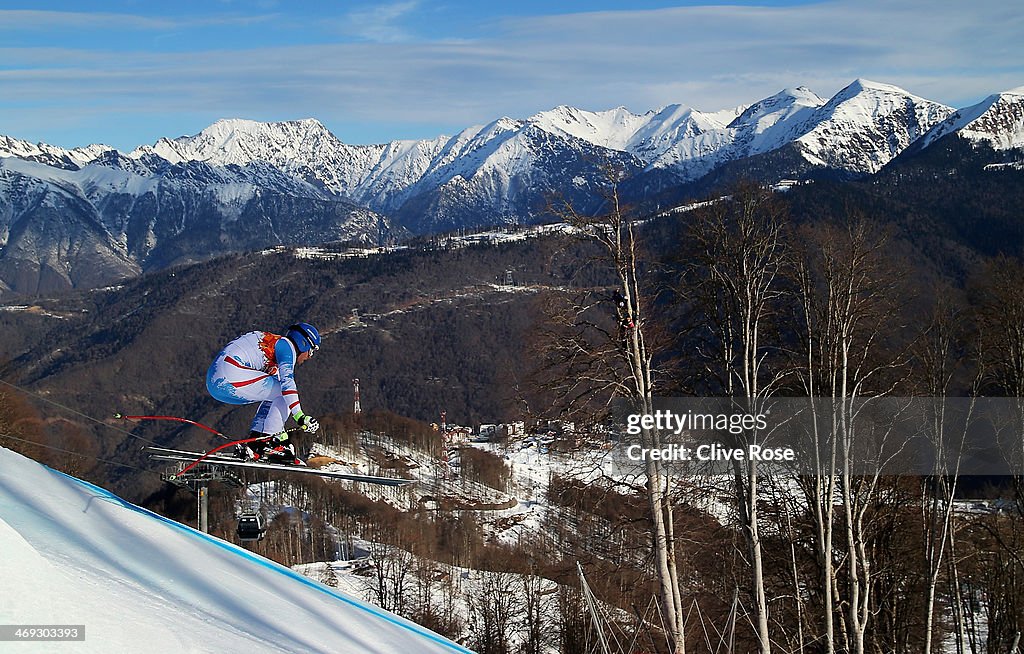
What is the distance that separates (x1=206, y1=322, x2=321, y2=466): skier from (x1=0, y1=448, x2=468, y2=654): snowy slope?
1304mm

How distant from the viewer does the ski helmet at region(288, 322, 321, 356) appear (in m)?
6.30

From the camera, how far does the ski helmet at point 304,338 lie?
6.30 metres

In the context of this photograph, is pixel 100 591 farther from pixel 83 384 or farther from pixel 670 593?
pixel 83 384

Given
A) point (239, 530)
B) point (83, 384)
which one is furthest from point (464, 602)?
point (83, 384)

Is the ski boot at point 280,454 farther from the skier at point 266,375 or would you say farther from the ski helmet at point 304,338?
the ski helmet at point 304,338

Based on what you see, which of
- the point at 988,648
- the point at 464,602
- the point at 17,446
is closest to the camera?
the point at 988,648

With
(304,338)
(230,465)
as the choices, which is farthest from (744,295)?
(304,338)

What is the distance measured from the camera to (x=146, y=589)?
5.93m

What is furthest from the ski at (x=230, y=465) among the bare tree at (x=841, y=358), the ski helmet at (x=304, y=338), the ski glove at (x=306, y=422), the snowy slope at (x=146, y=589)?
the bare tree at (x=841, y=358)

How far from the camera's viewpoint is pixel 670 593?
10.5 meters

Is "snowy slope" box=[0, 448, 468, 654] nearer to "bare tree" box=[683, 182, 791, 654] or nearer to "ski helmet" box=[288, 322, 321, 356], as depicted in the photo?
"ski helmet" box=[288, 322, 321, 356]

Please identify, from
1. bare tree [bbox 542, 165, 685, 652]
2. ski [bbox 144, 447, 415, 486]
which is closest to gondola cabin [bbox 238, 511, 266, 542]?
ski [bbox 144, 447, 415, 486]

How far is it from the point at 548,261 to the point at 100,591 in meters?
6.20

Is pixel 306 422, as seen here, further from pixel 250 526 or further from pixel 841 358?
pixel 841 358
